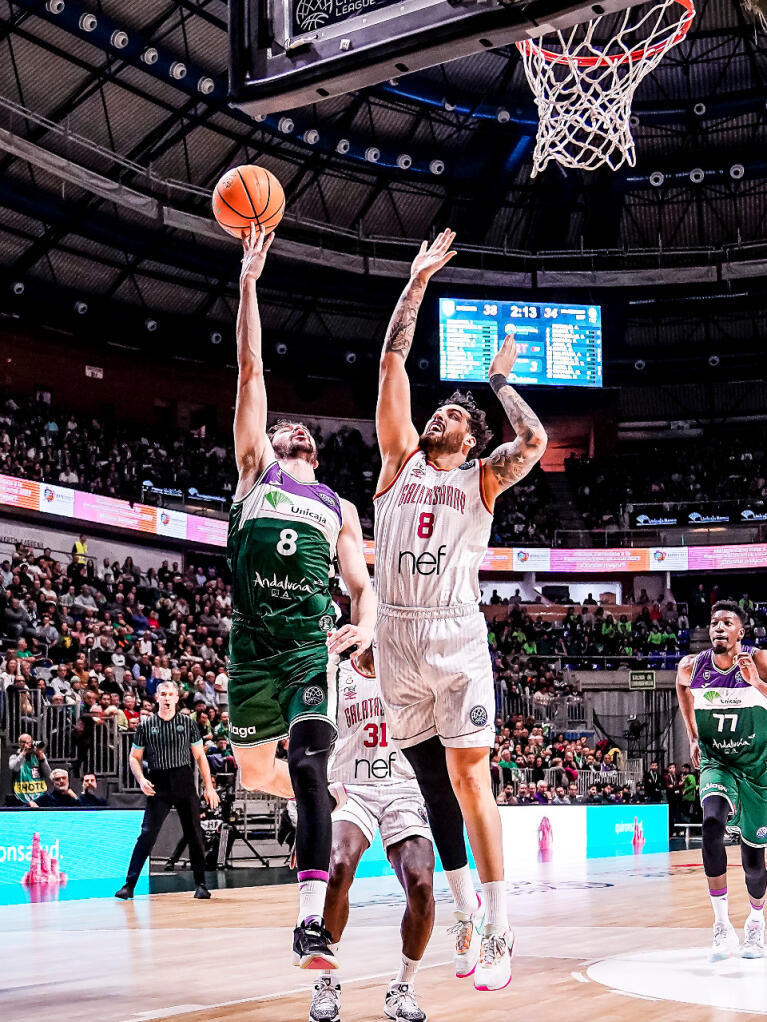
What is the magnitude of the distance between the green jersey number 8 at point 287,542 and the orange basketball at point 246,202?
1772 mm

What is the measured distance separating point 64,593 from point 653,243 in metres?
21.2

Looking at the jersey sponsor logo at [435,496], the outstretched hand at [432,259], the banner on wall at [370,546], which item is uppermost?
the banner on wall at [370,546]

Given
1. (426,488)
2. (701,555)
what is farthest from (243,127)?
(426,488)

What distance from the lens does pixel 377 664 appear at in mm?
5688

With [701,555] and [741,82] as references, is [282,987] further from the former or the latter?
[701,555]

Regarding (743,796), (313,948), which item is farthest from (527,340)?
(313,948)

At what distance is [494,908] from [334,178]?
27.4 metres

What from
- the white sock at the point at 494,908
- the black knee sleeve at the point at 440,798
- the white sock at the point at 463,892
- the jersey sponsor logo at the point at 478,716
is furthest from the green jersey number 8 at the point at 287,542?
the white sock at the point at 494,908

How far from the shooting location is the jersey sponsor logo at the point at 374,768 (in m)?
6.07

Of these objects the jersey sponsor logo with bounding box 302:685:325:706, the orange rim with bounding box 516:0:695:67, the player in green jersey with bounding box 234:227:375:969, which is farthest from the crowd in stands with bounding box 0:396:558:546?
the jersey sponsor logo with bounding box 302:685:325:706

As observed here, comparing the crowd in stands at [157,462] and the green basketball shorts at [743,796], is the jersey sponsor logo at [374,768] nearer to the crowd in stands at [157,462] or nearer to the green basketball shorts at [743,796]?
the green basketball shorts at [743,796]

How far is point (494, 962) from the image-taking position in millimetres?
5031

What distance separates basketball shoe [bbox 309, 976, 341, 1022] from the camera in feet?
16.7

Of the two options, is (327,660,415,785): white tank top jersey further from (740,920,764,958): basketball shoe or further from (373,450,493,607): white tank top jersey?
(740,920,764,958): basketball shoe
